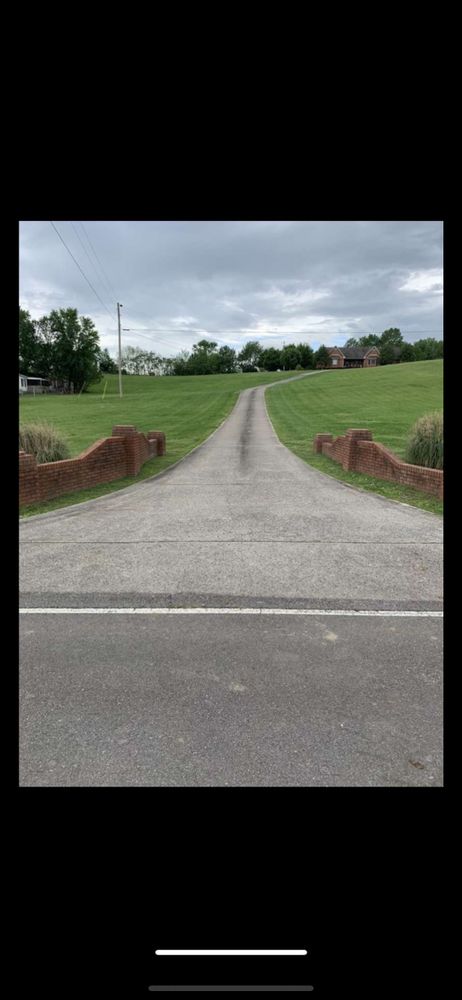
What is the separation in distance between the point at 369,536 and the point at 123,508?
4.23 metres

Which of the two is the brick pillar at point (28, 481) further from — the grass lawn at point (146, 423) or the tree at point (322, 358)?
the tree at point (322, 358)

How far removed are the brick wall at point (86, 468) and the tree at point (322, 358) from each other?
336ft

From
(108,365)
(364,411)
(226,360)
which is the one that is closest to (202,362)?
(226,360)

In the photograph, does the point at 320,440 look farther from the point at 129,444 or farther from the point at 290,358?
the point at 290,358

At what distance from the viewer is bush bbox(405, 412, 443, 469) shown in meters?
10.1

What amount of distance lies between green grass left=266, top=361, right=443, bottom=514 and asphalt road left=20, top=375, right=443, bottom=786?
6.20 ft

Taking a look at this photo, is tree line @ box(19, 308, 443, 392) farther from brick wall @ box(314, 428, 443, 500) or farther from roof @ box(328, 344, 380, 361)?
brick wall @ box(314, 428, 443, 500)

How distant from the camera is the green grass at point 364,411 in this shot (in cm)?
1099

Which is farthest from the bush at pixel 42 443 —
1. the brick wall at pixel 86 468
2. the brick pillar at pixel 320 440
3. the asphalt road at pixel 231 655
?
the brick pillar at pixel 320 440

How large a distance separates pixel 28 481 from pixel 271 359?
111127 mm

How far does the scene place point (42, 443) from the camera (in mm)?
10109

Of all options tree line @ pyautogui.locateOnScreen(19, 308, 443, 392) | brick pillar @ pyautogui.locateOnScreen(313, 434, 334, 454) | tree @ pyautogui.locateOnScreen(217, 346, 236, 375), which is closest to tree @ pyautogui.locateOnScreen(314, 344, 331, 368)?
tree line @ pyautogui.locateOnScreen(19, 308, 443, 392)
